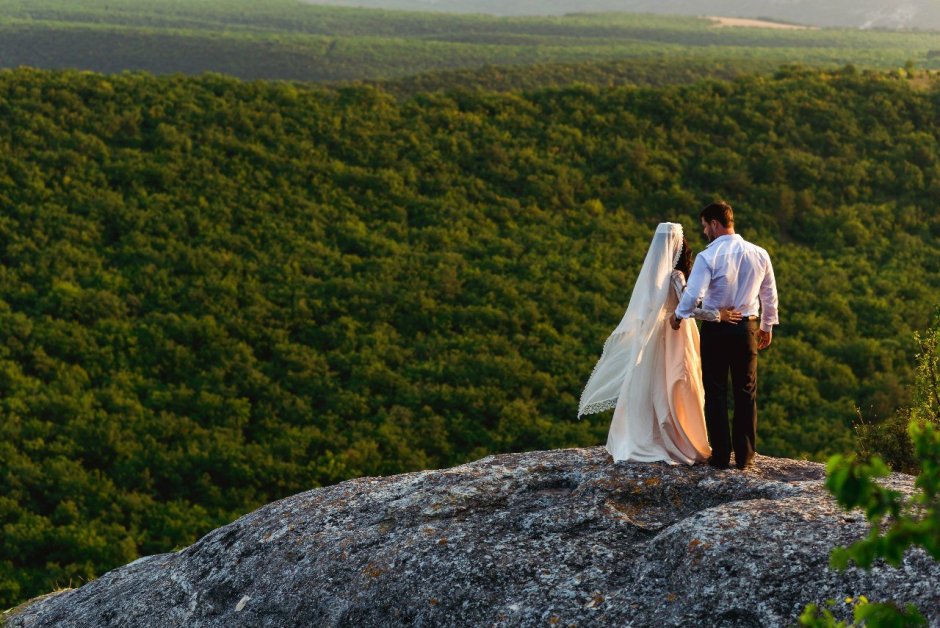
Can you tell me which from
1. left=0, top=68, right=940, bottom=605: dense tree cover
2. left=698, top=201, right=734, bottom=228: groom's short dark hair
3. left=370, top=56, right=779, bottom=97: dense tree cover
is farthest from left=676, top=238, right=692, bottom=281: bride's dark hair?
left=370, top=56, right=779, bottom=97: dense tree cover

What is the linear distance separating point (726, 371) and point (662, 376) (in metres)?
0.66

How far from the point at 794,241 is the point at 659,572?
30403 millimetres

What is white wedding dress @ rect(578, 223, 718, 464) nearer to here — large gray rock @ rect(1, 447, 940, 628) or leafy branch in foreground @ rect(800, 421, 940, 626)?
large gray rock @ rect(1, 447, 940, 628)

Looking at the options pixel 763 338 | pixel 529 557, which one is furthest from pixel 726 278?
pixel 529 557

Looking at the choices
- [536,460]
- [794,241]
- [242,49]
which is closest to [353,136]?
[794,241]

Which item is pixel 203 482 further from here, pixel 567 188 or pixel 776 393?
pixel 567 188

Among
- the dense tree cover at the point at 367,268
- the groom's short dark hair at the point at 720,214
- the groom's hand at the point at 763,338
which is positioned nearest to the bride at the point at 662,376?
the groom's short dark hair at the point at 720,214

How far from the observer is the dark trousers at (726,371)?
8078 mm

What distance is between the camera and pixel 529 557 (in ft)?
23.5

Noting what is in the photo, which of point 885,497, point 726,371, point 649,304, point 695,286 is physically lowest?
point 726,371

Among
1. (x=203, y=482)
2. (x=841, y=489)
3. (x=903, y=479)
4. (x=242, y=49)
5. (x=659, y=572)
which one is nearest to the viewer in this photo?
(x=841, y=489)

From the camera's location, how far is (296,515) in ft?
28.2

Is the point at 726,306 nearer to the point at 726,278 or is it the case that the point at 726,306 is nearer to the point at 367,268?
the point at 726,278

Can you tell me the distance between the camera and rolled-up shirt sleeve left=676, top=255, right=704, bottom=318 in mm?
7973
